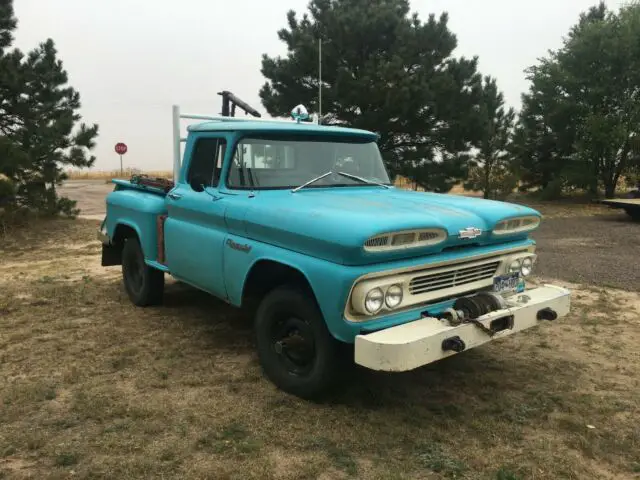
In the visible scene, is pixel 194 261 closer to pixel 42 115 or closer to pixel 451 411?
pixel 451 411

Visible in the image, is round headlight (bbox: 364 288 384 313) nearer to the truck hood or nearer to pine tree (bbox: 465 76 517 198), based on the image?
the truck hood

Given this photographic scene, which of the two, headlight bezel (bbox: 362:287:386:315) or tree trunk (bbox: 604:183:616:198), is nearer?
headlight bezel (bbox: 362:287:386:315)

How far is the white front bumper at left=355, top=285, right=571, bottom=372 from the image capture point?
3.04 m

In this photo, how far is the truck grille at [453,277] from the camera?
11.4ft

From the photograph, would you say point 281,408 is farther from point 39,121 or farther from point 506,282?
point 39,121

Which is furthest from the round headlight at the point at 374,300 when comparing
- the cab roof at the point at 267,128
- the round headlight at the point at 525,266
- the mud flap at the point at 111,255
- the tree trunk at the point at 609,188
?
the tree trunk at the point at 609,188

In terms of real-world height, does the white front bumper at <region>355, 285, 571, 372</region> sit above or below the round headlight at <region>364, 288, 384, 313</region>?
below

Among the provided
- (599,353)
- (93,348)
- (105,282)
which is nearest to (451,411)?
(599,353)

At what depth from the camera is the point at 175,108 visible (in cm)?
542

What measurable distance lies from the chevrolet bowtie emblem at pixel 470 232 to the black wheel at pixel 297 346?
3.44 ft

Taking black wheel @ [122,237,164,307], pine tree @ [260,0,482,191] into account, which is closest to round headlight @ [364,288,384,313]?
black wheel @ [122,237,164,307]

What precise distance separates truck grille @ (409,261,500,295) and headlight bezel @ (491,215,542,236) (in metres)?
0.23

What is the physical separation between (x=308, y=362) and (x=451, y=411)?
3.25 ft

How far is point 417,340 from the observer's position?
3.08 metres
